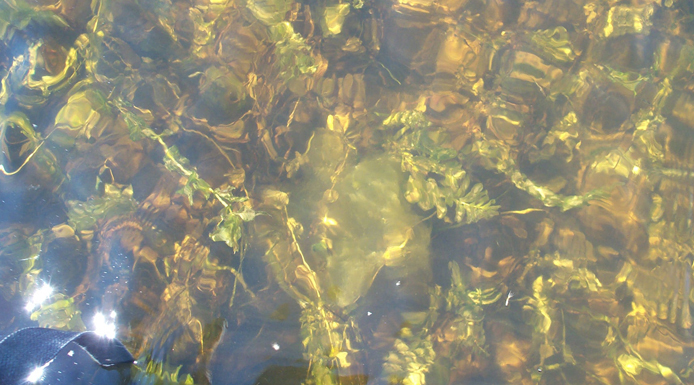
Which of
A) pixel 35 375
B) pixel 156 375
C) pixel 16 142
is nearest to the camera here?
pixel 35 375

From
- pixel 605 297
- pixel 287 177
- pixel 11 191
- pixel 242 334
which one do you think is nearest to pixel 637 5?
pixel 605 297

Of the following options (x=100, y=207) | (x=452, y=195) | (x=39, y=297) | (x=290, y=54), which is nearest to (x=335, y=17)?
(x=290, y=54)

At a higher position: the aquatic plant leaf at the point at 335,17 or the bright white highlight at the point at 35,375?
the aquatic plant leaf at the point at 335,17

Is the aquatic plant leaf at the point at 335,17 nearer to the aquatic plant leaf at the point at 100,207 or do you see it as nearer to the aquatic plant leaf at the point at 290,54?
the aquatic plant leaf at the point at 290,54

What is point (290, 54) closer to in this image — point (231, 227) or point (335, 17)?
point (335, 17)

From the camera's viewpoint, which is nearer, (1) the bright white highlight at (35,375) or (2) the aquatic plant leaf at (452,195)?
(1) the bright white highlight at (35,375)

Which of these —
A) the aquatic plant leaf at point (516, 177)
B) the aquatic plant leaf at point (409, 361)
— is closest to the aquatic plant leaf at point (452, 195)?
the aquatic plant leaf at point (516, 177)
